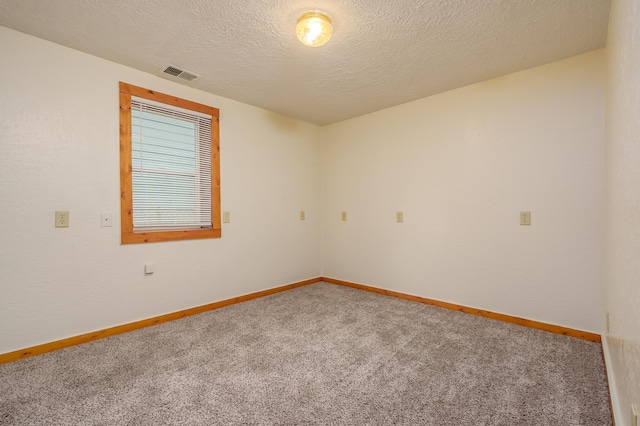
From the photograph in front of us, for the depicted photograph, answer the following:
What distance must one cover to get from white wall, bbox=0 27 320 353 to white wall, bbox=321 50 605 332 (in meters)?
1.86

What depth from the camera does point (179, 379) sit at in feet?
6.19

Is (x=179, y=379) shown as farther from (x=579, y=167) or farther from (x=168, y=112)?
(x=579, y=167)

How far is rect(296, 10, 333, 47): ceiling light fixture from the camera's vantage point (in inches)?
77.2

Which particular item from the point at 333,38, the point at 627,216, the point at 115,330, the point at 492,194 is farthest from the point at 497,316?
the point at 115,330

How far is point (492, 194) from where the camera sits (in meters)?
2.96

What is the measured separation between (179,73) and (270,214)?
1882 millimetres

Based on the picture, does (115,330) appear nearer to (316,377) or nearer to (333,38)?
(316,377)

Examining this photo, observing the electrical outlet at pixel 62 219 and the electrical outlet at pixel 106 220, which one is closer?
the electrical outlet at pixel 62 219

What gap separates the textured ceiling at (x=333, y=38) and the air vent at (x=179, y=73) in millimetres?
75

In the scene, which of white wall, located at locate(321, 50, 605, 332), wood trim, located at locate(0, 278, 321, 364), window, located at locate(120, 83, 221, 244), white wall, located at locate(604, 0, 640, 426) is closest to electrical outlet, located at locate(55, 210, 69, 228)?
window, located at locate(120, 83, 221, 244)

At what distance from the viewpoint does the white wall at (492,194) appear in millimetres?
2482

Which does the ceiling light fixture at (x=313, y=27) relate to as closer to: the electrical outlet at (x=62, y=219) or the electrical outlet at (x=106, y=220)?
the electrical outlet at (x=106, y=220)

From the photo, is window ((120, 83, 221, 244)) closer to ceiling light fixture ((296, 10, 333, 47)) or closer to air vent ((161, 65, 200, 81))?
air vent ((161, 65, 200, 81))

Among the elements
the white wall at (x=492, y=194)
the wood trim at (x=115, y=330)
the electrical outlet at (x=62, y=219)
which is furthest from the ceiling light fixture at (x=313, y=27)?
the wood trim at (x=115, y=330)
